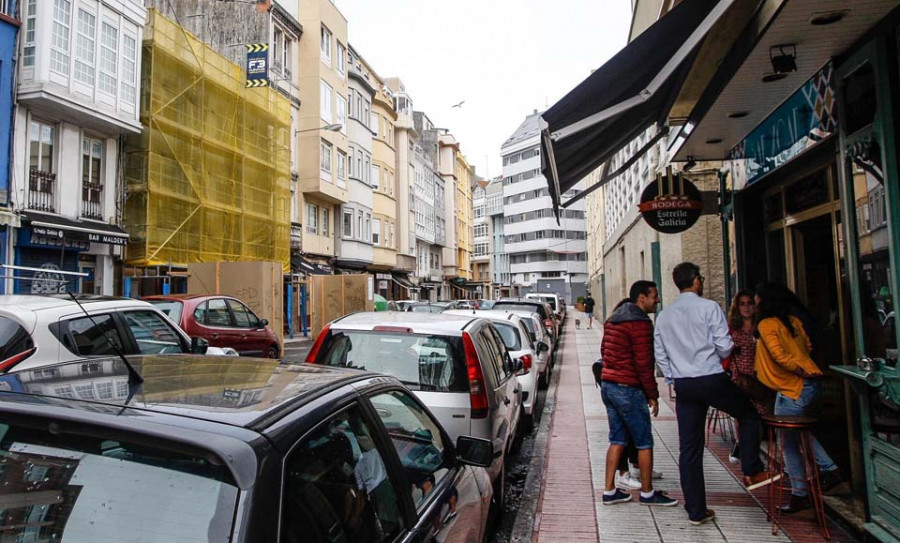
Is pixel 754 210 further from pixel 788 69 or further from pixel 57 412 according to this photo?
pixel 57 412

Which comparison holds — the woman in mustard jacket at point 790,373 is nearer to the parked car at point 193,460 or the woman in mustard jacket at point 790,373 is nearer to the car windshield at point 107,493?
the parked car at point 193,460

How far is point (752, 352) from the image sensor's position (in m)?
5.55

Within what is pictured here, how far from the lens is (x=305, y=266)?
28719 mm

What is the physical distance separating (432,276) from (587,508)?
49.6 m

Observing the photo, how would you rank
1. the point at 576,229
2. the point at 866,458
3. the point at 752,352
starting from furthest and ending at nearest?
the point at 576,229 → the point at 752,352 → the point at 866,458

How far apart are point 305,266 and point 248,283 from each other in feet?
31.7

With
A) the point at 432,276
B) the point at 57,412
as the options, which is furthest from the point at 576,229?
the point at 57,412

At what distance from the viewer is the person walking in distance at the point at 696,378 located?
4.38 metres

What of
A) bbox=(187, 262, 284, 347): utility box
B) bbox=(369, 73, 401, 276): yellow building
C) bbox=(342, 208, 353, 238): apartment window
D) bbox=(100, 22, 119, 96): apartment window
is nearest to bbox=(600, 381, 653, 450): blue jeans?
bbox=(187, 262, 284, 347): utility box

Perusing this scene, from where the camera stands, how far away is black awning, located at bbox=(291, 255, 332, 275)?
28344 mm

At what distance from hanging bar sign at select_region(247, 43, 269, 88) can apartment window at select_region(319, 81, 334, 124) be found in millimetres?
4806

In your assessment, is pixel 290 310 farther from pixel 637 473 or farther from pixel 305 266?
pixel 637 473

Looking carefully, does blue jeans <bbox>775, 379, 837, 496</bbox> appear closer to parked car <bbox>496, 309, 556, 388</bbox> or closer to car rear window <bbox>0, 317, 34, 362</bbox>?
car rear window <bbox>0, 317, 34, 362</bbox>

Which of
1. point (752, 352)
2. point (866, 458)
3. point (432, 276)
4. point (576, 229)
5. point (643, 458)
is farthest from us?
point (576, 229)
